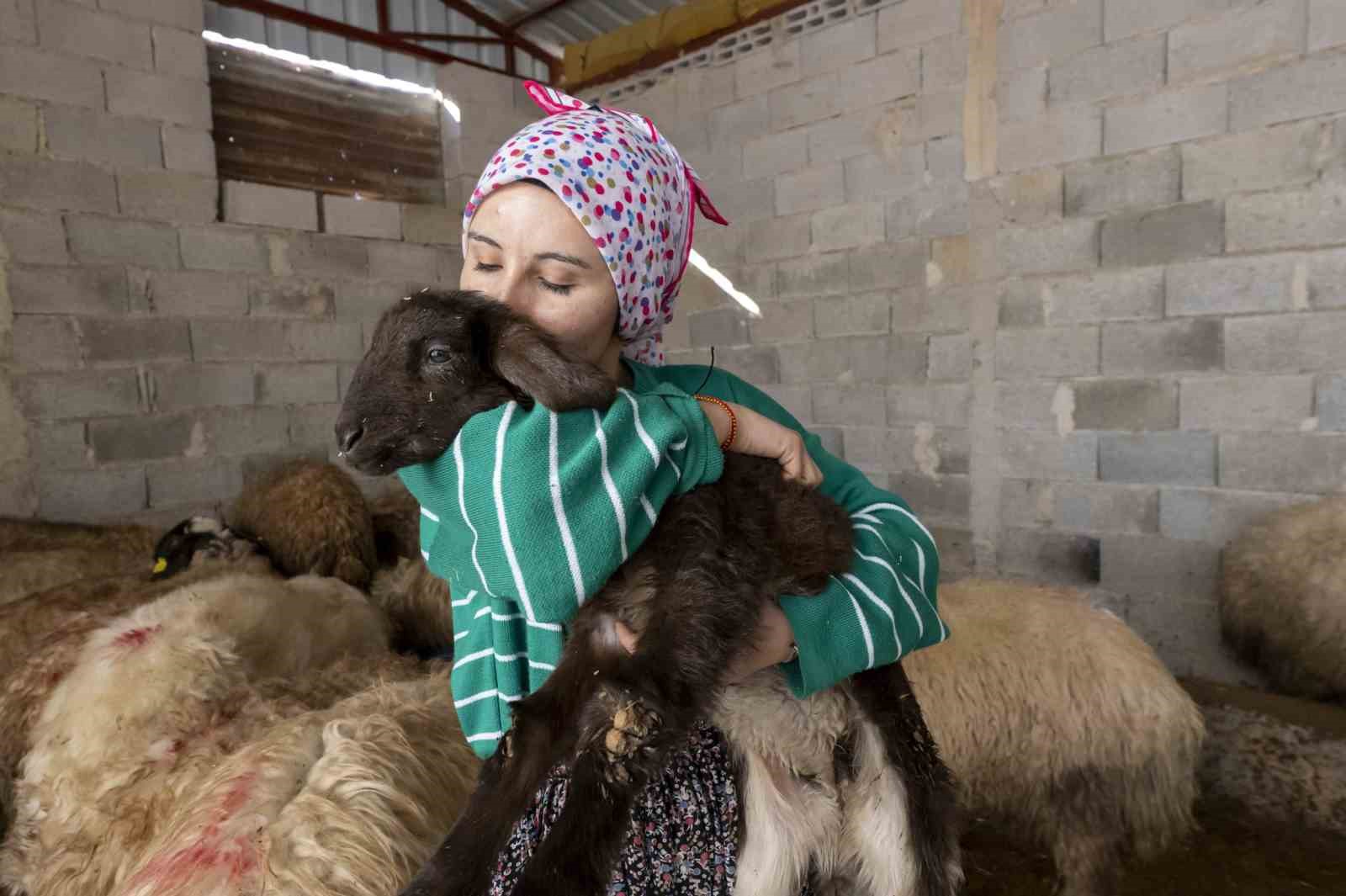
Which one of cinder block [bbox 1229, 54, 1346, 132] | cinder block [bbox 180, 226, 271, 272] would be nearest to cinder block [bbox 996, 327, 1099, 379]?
cinder block [bbox 1229, 54, 1346, 132]

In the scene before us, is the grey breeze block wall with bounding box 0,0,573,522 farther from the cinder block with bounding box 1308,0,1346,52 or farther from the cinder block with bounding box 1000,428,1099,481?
the cinder block with bounding box 1308,0,1346,52

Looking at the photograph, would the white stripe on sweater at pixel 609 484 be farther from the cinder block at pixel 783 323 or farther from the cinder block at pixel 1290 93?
the cinder block at pixel 783 323

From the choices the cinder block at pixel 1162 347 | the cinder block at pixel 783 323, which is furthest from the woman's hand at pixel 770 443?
the cinder block at pixel 783 323

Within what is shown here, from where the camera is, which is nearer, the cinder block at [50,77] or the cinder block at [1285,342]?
the cinder block at [1285,342]

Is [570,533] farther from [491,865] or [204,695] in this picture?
[204,695]

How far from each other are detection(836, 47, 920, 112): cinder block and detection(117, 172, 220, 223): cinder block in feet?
14.2

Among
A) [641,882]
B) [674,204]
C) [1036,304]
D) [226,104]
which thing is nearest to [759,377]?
[1036,304]

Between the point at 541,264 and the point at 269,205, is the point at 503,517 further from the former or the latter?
the point at 269,205

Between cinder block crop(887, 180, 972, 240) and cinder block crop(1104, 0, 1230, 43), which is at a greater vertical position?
cinder block crop(1104, 0, 1230, 43)

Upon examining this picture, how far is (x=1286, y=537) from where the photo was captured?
3.82m

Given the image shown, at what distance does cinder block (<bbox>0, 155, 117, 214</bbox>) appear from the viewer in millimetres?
4461

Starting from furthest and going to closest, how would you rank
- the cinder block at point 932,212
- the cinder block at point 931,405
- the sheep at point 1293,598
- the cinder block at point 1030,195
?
the cinder block at point 931,405 < the cinder block at point 932,212 < the cinder block at point 1030,195 < the sheep at point 1293,598

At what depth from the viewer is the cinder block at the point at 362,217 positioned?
5.89 m

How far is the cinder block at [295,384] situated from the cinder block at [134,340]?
0.51 m
